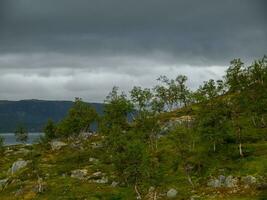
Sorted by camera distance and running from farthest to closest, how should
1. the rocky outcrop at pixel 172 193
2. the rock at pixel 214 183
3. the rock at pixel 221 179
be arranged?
1. the rock at pixel 221 179
2. the rock at pixel 214 183
3. the rocky outcrop at pixel 172 193

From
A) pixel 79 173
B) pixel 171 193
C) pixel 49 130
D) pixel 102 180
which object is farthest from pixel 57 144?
pixel 171 193

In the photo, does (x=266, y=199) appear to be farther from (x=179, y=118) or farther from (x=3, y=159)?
(x=3, y=159)

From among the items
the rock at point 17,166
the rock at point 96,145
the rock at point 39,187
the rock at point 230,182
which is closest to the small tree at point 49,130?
the rock at point 96,145

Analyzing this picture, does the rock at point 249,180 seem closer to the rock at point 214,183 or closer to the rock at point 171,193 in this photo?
the rock at point 214,183

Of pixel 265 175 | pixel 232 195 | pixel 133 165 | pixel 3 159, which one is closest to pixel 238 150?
pixel 265 175

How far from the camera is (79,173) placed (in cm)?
12069

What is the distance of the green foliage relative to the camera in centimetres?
17350

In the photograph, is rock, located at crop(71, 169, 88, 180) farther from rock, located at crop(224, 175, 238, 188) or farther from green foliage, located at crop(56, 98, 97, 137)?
green foliage, located at crop(56, 98, 97, 137)

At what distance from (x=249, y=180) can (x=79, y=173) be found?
2001 inches

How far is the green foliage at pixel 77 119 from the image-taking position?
17350cm

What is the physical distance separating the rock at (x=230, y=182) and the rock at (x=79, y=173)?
42995mm

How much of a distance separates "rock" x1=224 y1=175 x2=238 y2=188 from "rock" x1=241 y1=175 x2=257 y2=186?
157 cm

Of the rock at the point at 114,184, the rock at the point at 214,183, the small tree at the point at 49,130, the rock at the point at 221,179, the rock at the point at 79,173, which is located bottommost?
the rock at the point at 114,184

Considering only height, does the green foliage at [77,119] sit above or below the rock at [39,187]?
above
